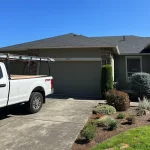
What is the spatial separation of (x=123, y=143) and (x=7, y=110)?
5655 millimetres

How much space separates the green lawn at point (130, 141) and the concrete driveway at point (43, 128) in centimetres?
95

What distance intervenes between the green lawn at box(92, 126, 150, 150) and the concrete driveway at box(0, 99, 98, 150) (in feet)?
3.10

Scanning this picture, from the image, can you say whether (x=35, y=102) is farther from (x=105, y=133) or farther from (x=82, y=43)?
(x=82, y=43)

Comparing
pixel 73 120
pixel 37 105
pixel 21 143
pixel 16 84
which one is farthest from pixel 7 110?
pixel 21 143

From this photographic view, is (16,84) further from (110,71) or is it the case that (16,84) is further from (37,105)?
(110,71)

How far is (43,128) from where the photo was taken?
21.5ft

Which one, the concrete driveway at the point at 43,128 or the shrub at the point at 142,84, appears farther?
the shrub at the point at 142,84

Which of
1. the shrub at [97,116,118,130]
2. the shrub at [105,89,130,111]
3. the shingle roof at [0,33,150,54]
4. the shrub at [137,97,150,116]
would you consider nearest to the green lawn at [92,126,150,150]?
the shrub at [97,116,118,130]

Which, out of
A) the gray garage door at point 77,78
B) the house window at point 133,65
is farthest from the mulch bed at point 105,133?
the house window at point 133,65

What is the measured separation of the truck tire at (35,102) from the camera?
8.30 metres

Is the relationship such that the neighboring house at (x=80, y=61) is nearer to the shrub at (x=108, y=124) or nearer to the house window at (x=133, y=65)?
the house window at (x=133, y=65)

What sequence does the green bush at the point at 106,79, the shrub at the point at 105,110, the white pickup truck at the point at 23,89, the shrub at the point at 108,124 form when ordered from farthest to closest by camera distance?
the green bush at the point at 106,79, the shrub at the point at 105,110, the white pickup truck at the point at 23,89, the shrub at the point at 108,124

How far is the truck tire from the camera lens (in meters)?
8.30

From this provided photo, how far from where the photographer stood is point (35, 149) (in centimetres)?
501
